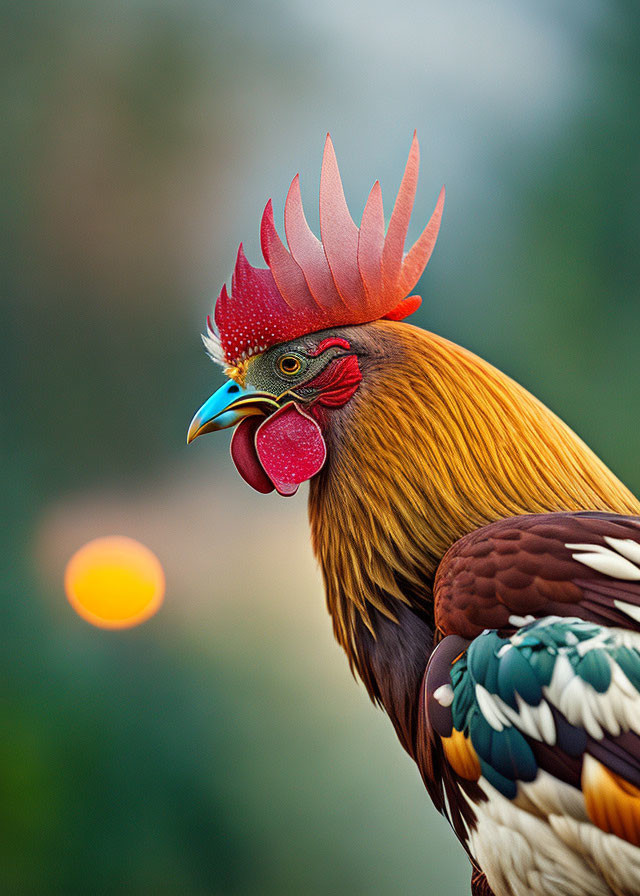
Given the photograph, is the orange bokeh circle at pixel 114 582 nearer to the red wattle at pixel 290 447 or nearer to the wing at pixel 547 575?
the red wattle at pixel 290 447

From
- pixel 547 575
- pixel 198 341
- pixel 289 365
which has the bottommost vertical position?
pixel 547 575

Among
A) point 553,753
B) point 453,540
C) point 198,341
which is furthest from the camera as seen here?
point 198,341

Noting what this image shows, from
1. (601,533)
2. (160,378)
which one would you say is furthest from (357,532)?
(160,378)

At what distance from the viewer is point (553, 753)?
673 mm

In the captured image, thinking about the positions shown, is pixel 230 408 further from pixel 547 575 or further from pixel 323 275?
pixel 547 575

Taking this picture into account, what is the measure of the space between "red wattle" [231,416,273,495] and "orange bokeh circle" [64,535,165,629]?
0.96m

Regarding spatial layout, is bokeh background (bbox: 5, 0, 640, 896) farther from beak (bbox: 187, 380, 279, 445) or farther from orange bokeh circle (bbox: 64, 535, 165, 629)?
beak (bbox: 187, 380, 279, 445)

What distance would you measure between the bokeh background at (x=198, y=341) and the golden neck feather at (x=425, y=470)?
2.85 feet

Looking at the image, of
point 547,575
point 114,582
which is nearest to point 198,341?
point 114,582

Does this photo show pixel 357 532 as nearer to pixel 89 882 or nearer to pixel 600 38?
pixel 89 882

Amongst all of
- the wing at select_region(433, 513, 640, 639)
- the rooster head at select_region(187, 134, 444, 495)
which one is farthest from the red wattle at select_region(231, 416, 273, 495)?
the wing at select_region(433, 513, 640, 639)

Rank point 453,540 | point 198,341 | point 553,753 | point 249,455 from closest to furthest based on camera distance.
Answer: point 553,753
point 453,540
point 249,455
point 198,341

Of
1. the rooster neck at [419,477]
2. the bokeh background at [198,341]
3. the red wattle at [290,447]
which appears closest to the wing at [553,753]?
the rooster neck at [419,477]

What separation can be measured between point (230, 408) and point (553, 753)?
0.58 m
